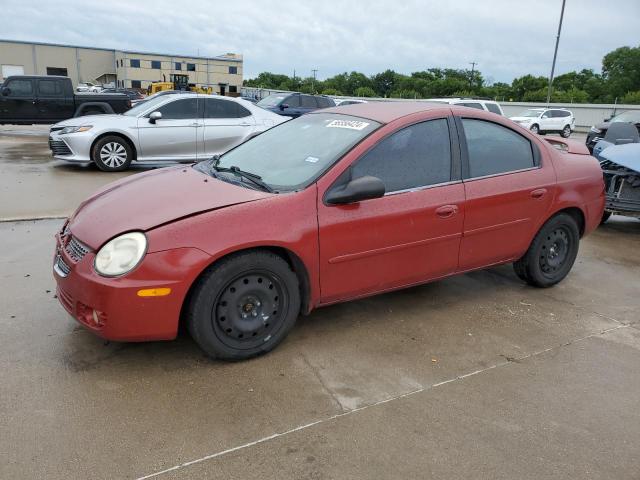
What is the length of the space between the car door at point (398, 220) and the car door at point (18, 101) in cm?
1493

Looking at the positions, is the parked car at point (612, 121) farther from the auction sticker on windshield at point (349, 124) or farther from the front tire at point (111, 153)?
the auction sticker on windshield at point (349, 124)

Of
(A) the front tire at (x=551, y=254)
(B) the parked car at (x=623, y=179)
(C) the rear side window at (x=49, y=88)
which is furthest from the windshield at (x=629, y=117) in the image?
(C) the rear side window at (x=49, y=88)

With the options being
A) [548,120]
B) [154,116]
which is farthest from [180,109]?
[548,120]

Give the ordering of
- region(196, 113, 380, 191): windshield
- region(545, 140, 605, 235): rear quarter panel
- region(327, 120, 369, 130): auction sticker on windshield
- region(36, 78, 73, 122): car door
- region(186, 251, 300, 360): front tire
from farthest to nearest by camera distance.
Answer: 1. region(36, 78, 73, 122): car door
2. region(545, 140, 605, 235): rear quarter panel
3. region(327, 120, 369, 130): auction sticker on windshield
4. region(196, 113, 380, 191): windshield
5. region(186, 251, 300, 360): front tire

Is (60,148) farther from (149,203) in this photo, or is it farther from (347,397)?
(347,397)

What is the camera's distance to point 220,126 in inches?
410

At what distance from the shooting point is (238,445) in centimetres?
255

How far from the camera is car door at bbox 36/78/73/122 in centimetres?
1538

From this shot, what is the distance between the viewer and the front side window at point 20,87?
596 inches

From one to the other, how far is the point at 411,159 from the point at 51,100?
1477cm

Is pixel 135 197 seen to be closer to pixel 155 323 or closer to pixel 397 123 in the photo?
pixel 155 323

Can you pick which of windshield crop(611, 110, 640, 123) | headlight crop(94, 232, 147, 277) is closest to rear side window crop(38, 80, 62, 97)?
headlight crop(94, 232, 147, 277)

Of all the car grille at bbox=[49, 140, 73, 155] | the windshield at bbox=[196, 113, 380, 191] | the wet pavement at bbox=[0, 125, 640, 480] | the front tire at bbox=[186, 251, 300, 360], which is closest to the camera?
the wet pavement at bbox=[0, 125, 640, 480]

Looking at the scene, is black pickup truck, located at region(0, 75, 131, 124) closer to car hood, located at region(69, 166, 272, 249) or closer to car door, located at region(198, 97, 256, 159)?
car door, located at region(198, 97, 256, 159)
